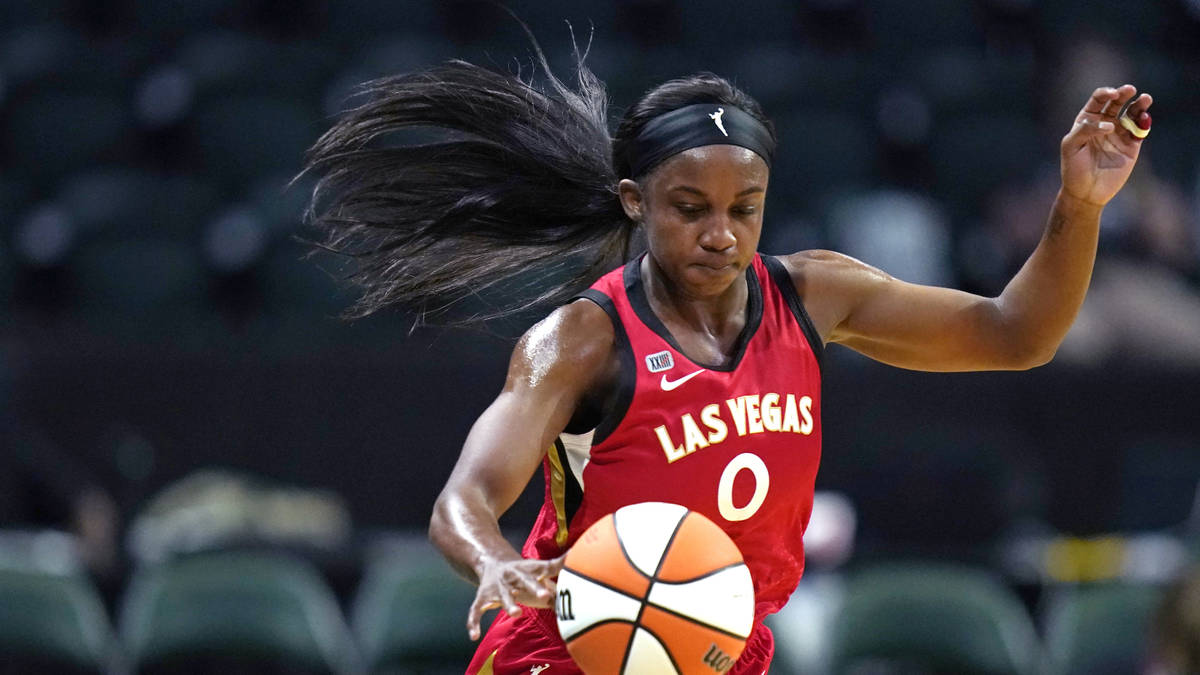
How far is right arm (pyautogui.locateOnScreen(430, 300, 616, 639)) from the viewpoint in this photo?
323 centimetres

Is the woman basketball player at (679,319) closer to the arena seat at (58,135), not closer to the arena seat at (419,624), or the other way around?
the arena seat at (419,624)

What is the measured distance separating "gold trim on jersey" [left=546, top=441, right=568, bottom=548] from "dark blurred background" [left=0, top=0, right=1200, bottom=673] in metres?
2.89

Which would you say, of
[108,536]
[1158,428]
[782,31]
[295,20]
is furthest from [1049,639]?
[295,20]

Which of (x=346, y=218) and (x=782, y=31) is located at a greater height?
(x=782, y=31)

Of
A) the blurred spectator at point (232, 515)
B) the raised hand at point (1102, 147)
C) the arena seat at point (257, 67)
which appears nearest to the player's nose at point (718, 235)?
the raised hand at point (1102, 147)

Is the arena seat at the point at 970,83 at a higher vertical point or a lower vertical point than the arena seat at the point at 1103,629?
higher

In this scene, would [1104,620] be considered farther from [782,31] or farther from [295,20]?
[295,20]

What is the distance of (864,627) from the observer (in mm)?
7047

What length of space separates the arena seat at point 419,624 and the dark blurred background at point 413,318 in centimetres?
2

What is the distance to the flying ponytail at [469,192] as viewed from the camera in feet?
15.4

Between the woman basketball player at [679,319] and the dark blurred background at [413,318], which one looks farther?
the dark blurred background at [413,318]

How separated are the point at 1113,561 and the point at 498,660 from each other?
4.34 meters

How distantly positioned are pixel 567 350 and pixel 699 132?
0.61 metres

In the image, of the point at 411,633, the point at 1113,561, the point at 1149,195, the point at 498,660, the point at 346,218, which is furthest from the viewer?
the point at 1149,195
